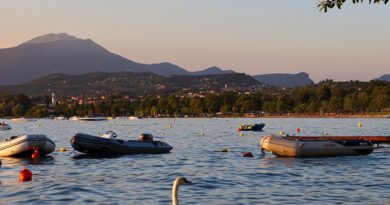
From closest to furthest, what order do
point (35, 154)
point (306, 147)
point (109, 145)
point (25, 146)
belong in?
point (306, 147) < point (25, 146) < point (35, 154) < point (109, 145)

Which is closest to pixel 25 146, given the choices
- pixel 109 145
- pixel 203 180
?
pixel 109 145

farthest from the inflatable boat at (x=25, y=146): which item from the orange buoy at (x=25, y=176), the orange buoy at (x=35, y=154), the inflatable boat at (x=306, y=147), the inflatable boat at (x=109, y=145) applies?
the inflatable boat at (x=306, y=147)

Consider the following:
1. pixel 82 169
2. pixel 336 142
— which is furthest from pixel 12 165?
pixel 336 142

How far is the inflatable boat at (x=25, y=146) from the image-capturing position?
47906 mm

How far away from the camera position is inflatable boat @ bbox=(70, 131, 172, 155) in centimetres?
4922

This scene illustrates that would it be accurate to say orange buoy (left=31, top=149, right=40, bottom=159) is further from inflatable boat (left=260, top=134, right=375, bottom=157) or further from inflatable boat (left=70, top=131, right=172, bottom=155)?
inflatable boat (left=260, top=134, right=375, bottom=157)

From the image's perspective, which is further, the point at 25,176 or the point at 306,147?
the point at 306,147

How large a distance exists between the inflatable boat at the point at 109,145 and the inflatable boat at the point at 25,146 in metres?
2.18

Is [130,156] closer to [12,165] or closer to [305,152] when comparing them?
[12,165]

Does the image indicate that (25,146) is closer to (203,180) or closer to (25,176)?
(25,176)

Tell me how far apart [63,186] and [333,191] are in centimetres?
1339

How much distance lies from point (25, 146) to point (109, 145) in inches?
249

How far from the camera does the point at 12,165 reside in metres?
43.4

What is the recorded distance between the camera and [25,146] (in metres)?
47.8
